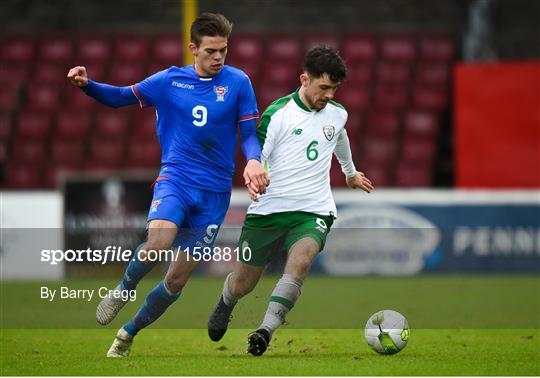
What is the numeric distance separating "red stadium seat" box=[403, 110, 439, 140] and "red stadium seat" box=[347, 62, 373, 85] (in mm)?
1013

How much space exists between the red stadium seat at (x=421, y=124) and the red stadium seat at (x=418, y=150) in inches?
5.0

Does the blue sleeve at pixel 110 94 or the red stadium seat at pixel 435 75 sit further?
the red stadium seat at pixel 435 75

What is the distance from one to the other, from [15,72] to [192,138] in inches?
569

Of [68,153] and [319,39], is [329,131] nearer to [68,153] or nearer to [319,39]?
[68,153]

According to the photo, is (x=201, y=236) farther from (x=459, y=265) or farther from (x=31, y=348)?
(x=459, y=265)

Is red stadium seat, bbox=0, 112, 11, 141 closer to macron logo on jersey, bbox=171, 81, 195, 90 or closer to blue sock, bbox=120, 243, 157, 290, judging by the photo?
macron logo on jersey, bbox=171, 81, 195, 90

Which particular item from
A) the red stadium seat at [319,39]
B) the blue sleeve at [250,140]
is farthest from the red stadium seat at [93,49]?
the blue sleeve at [250,140]

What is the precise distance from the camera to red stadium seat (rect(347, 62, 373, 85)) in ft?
67.8

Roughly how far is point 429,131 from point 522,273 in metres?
3.65

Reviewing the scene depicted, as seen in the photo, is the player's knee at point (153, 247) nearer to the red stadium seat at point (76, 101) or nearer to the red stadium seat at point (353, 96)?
the red stadium seat at point (353, 96)

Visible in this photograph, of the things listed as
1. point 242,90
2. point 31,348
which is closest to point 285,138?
point 242,90

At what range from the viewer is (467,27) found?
20969mm

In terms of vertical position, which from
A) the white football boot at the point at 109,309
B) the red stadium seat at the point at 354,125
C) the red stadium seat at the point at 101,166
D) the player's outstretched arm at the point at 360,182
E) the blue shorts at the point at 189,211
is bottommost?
the red stadium seat at the point at 101,166

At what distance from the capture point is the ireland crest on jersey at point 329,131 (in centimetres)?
802
